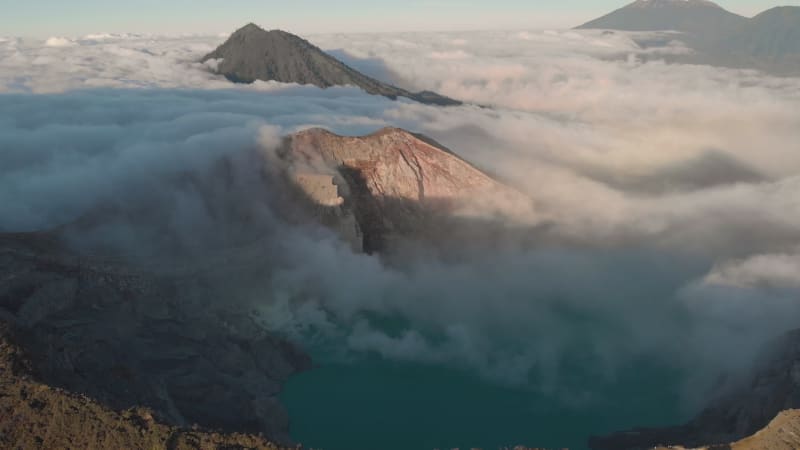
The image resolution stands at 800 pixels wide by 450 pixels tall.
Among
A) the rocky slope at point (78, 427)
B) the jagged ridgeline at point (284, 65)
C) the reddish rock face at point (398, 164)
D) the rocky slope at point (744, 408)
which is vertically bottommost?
the rocky slope at point (744, 408)

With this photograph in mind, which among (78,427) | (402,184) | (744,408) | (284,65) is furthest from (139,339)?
(284,65)

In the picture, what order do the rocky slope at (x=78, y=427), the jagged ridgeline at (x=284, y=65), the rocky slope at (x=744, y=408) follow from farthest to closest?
the jagged ridgeline at (x=284, y=65) < the rocky slope at (x=744, y=408) < the rocky slope at (x=78, y=427)

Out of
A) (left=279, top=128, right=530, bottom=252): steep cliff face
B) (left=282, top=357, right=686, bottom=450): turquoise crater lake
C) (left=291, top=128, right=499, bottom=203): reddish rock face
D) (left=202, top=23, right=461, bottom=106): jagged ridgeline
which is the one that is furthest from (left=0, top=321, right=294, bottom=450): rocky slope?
(left=202, top=23, right=461, bottom=106): jagged ridgeline

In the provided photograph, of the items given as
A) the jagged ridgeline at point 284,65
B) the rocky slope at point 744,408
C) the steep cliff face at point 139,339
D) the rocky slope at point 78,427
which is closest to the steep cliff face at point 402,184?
the steep cliff face at point 139,339

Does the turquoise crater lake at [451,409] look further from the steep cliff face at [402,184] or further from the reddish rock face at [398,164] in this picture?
the reddish rock face at [398,164]

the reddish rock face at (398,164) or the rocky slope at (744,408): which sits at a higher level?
the reddish rock face at (398,164)

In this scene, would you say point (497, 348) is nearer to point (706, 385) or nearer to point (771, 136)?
point (706, 385)
